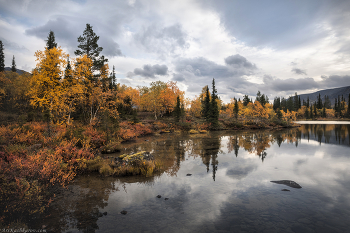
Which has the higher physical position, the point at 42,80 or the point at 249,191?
the point at 42,80

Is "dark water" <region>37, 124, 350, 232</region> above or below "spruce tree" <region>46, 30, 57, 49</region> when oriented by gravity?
below

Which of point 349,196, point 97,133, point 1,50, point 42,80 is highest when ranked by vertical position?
point 1,50

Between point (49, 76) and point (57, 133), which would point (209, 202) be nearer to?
point (57, 133)

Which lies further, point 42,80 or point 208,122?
point 208,122

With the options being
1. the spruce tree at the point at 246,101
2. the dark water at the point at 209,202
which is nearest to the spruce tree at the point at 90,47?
the dark water at the point at 209,202

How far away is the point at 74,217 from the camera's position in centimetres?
611

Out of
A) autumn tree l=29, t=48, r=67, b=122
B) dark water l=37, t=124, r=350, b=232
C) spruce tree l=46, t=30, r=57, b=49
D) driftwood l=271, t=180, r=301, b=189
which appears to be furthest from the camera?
spruce tree l=46, t=30, r=57, b=49

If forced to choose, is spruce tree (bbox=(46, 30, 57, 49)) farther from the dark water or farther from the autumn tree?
the dark water

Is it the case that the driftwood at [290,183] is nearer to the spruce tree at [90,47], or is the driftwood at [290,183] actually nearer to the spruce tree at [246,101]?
the spruce tree at [90,47]

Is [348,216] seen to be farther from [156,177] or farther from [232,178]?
[156,177]

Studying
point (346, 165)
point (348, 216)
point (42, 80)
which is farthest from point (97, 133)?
point (346, 165)

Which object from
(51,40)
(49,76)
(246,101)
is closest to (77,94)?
(49,76)

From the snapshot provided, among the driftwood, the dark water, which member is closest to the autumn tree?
the dark water

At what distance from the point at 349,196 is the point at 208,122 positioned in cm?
4312
